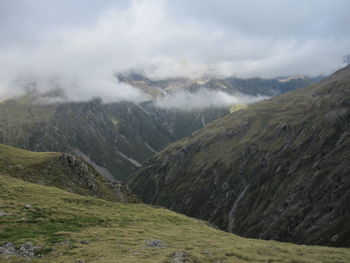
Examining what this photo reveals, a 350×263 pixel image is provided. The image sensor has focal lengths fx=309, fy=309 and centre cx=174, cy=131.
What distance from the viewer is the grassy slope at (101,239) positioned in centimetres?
3262

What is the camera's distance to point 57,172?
307 feet

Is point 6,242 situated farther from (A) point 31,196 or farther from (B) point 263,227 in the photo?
(B) point 263,227

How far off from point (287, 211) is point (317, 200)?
16.7 meters

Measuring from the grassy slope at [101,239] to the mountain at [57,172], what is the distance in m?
24.3

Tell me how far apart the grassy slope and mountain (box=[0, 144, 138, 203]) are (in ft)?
79.6

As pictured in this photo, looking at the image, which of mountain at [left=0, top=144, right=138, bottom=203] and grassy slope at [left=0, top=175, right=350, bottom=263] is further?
mountain at [left=0, top=144, right=138, bottom=203]

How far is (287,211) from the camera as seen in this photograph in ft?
536

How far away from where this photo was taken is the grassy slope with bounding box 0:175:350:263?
32625 mm

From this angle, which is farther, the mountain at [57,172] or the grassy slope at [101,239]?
the mountain at [57,172]

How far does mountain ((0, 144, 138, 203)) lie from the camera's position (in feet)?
278

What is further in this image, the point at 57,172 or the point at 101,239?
the point at 57,172

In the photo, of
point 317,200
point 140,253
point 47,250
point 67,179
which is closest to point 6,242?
point 47,250

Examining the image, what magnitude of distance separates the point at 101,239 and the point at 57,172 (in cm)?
5927

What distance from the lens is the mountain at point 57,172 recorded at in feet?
278
